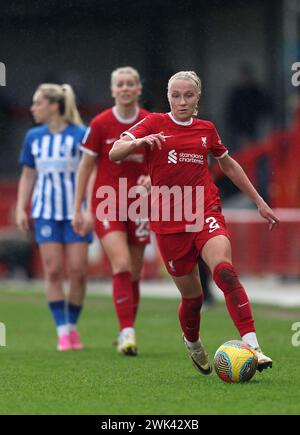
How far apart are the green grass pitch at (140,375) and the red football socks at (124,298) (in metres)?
0.32

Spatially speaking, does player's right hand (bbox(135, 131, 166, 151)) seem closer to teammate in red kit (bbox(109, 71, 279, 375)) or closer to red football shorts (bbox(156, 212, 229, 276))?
teammate in red kit (bbox(109, 71, 279, 375))

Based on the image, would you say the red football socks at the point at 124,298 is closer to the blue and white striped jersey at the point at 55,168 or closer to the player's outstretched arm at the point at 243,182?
the blue and white striped jersey at the point at 55,168

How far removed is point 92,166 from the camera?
10312mm

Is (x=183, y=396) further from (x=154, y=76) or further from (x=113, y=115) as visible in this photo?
(x=154, y=76)

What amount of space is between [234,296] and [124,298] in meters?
2.51

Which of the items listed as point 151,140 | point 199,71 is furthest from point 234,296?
point 199,71

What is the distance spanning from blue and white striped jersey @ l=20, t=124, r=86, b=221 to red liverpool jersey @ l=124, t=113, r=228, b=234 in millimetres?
2826

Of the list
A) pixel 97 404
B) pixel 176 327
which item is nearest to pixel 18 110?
pixel 176 327

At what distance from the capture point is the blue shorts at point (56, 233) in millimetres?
10922

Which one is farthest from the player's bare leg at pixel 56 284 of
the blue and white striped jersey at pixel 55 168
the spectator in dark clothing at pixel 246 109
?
the spectator in dark clothing at pixel 246 109

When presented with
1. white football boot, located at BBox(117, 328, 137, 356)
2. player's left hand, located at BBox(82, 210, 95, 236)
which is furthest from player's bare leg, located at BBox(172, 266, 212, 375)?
player's left hand, located at BBox(82, 210, 95, 236)

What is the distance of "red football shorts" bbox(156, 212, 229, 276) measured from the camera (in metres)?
8.04

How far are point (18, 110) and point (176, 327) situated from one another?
1310cm

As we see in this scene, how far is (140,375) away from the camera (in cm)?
844
